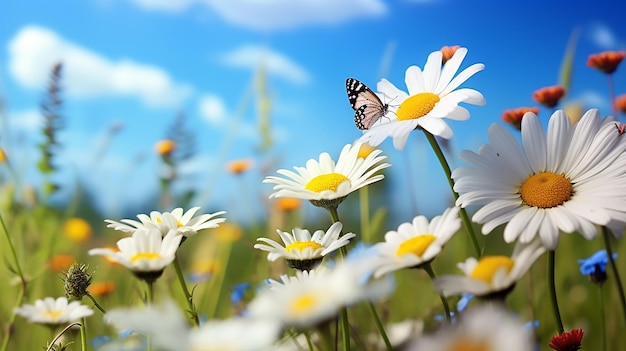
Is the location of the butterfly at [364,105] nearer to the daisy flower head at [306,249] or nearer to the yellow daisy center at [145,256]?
the daisy flower head at [306,249]

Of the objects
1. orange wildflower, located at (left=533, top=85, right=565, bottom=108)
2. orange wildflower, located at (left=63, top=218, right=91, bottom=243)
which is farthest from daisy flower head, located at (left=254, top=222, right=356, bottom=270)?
orange wildflower, located at (left=63, top=218, right=91, bottom=243)

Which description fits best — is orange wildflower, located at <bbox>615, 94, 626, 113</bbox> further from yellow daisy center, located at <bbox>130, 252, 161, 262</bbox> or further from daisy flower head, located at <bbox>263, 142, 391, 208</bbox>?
yellow daisy center, located at <bbox>130, 252, 161, 262</bbox>

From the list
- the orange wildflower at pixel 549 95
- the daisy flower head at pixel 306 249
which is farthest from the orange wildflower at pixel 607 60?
the daisy flower head at pixel 306 249

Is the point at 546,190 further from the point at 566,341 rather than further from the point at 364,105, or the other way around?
the point at 364,105

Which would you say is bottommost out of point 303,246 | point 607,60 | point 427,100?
point 303,246

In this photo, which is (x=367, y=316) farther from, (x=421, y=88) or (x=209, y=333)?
(x=209, y=333)

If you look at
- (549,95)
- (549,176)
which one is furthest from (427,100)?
(549,95)
